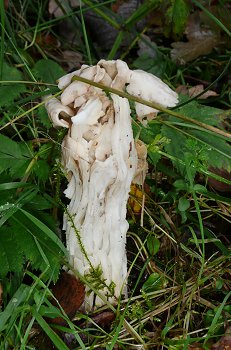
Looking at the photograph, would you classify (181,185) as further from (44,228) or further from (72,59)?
(72,59)

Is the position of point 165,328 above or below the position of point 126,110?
below

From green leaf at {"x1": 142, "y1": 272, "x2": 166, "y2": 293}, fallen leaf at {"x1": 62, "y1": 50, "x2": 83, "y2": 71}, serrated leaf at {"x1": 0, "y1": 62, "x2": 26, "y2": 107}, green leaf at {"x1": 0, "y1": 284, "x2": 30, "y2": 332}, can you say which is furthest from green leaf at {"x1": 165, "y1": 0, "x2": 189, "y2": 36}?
green leaf at {"x1": 0, "y1": 284, "x2": 30, "y2": 332}

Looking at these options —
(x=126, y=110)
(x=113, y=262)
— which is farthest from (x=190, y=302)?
(x=126, y=110)

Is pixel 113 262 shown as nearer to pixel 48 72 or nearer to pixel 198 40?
pixel 48 72

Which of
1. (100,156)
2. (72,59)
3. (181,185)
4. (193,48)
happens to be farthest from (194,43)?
(100,156)

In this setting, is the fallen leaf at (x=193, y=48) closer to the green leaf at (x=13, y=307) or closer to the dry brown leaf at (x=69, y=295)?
the dry brown leaf at (x=69, y=295)
